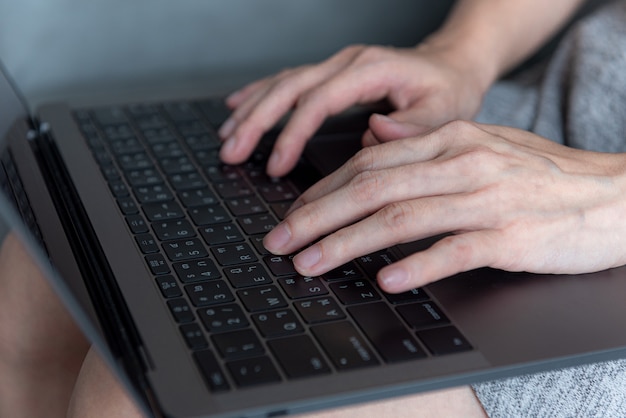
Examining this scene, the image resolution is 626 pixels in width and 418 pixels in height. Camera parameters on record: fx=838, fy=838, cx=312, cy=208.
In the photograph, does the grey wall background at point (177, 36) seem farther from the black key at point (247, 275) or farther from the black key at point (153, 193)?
the black key at point (247, 275)

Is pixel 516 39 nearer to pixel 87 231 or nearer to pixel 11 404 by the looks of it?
pixel 87 231

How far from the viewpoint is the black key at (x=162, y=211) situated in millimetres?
687

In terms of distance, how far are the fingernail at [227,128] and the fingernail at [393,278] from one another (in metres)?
0.32

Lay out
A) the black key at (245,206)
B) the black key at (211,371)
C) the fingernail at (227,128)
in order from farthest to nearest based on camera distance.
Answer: the fingernail at (227,128) → the black key at (245,206) → the black key at (211,371)

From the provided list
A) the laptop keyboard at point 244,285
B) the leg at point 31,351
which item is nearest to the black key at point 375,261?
the laptop keyboard at point 244,285

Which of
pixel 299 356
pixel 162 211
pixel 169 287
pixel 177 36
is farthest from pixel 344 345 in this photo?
pixel 177 36

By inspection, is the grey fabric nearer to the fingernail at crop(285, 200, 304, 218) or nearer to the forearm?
the forearm

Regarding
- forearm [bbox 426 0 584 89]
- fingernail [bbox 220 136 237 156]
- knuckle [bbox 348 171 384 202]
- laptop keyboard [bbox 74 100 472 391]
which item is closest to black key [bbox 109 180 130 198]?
laptop keyboard [bbox 74 100 472 391]

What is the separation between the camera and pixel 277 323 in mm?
549

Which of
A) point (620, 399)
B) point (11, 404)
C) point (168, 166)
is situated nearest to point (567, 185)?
point (620, 399)

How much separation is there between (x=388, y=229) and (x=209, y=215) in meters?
0.17

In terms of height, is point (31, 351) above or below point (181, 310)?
below

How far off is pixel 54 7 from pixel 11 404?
0.57m

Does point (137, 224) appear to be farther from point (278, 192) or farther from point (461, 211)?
point (461, 211)
